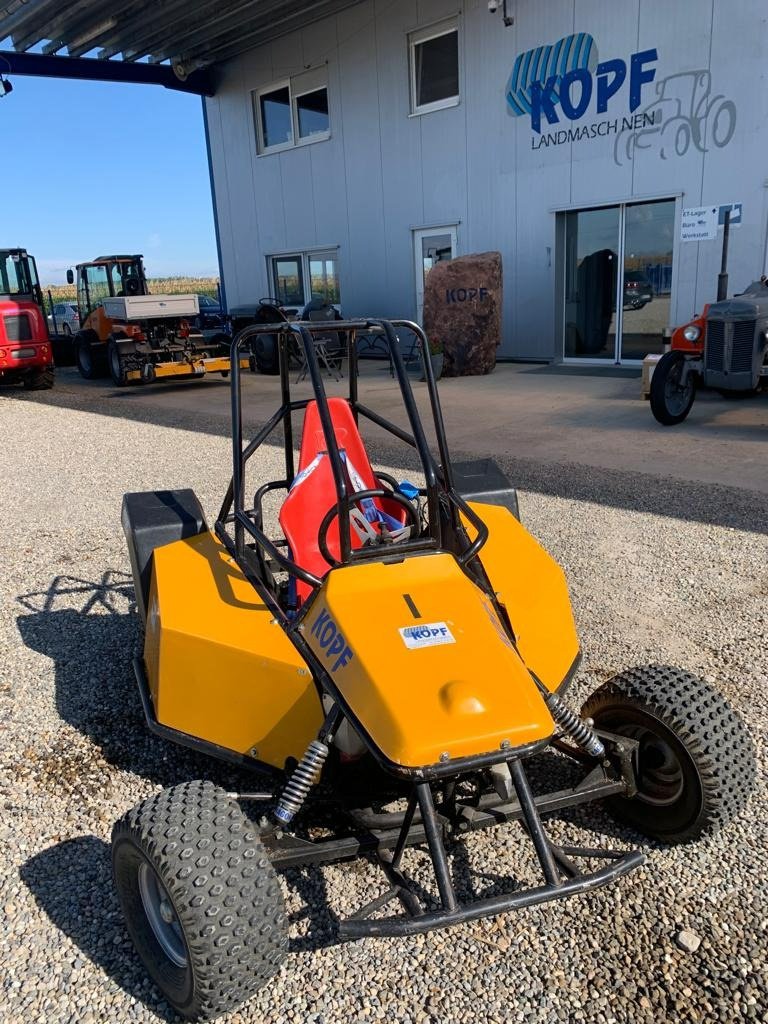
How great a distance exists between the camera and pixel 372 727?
192cm

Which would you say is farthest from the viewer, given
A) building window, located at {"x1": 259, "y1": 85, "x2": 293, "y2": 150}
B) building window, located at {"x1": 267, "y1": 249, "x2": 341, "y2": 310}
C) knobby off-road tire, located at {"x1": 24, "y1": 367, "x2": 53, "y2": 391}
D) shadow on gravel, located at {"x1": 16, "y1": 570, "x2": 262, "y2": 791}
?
building window, located at {"x1": 259, "y1": 85, "x2": 293, "y2": 150}

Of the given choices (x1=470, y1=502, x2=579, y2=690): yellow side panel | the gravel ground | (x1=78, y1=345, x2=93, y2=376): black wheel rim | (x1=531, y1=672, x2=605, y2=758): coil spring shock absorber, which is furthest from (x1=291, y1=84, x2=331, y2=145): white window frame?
(x1=531, y1=672, x2=605, y2=758): coil spring shock absorber

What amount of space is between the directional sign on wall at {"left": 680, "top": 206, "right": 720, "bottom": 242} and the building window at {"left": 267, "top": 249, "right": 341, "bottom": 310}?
25.3ft

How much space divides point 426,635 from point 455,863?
755 mm

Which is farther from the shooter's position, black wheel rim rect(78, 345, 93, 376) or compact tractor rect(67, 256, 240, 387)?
black wheel rim rect(78, 345, 93, 376)

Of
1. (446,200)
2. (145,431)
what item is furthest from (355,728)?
(446,200)

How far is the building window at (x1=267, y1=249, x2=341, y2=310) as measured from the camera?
53.2ft

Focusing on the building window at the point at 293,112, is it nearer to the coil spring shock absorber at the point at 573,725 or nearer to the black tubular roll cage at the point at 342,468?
the black tubular roll cage at the point at 342,468

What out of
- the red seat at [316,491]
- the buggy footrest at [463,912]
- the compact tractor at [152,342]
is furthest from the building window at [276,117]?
the buggy footrest at [463,912]

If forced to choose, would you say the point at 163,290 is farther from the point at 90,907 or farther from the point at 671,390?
the point at 90,907

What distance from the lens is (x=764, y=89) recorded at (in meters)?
9.73

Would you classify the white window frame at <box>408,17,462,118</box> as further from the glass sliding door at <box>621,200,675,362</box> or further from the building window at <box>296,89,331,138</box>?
the glass sliding door at <box>621,200,675,362</box>

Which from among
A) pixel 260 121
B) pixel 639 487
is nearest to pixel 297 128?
pixel 260 121

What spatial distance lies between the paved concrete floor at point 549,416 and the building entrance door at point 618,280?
938mm
